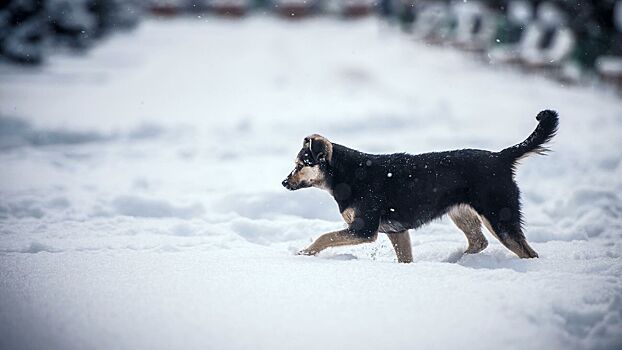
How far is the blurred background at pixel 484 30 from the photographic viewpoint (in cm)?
1600

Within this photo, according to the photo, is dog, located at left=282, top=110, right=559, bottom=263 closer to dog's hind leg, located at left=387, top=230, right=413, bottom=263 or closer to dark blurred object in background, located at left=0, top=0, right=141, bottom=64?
dog's hind leg, located at left=387, top=230, right=413, bottom=263

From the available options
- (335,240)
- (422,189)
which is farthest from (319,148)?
(422,189)

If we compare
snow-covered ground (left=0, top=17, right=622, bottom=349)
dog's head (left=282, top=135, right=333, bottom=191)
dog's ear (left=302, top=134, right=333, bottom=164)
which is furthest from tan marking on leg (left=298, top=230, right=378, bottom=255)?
dog's ear (left=302, top=134, right=333, bottom=164)

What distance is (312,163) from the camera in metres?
4.90

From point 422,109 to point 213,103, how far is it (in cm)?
525

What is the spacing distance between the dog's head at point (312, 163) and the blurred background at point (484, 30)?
1333cm

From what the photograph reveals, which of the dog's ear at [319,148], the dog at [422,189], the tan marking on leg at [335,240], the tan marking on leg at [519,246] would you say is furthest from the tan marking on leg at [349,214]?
the tan marking on leg at [519,246]

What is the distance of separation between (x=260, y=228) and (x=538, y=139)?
2.75m

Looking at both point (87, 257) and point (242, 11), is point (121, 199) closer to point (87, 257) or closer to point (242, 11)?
point (87, 257)

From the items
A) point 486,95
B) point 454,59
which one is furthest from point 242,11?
point 486,95

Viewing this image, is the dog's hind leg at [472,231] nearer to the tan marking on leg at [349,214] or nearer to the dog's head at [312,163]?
the tan marking on leg at [349,214]

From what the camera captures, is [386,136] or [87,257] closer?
[87,257]

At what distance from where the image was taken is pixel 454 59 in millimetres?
24344

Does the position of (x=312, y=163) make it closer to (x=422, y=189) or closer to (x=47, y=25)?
(x=422, y=189)
